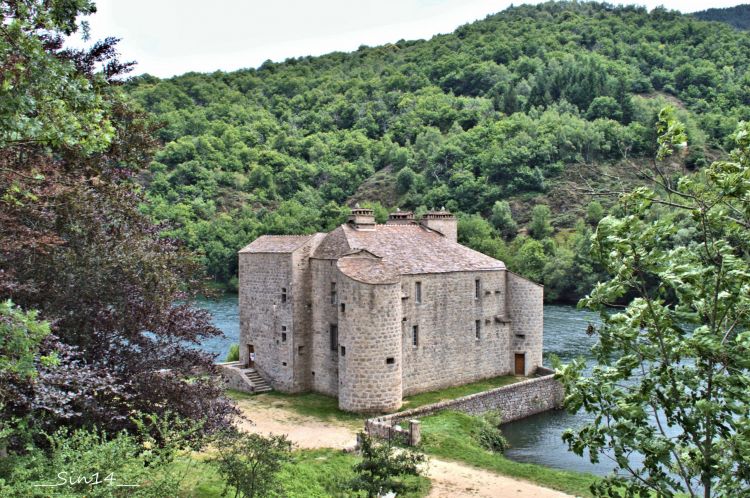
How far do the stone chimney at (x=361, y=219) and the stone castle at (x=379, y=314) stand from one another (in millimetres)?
60

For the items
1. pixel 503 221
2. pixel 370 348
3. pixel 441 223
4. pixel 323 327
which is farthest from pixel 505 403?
pixel 503 221

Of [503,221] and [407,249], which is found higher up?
[407,249]

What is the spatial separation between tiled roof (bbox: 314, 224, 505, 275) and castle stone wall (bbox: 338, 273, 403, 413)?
2.85 metres

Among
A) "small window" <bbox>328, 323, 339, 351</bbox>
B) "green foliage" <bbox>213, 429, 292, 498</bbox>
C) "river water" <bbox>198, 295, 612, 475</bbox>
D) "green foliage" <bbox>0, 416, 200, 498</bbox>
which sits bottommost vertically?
"river water" <bbox>198, 295, 612, 475</bbox>

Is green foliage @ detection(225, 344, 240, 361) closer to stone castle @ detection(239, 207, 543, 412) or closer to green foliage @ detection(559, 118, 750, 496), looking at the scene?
stone castle @ detection(239, 207, 543, 412)

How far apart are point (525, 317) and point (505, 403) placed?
21.2 feet

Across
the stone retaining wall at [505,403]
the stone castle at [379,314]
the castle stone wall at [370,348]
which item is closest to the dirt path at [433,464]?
the stone retaining wall at [505,403]

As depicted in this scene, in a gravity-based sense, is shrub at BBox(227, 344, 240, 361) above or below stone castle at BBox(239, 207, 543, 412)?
below

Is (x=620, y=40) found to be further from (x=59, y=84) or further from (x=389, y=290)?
(x=59, y=84)

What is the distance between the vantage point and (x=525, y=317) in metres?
37.5

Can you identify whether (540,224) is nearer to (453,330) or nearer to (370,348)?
(453,330)

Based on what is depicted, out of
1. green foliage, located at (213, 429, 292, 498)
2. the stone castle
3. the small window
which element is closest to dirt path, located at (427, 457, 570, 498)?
the stone castle

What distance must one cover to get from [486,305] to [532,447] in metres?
9.22

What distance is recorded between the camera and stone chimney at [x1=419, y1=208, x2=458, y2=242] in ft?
125
